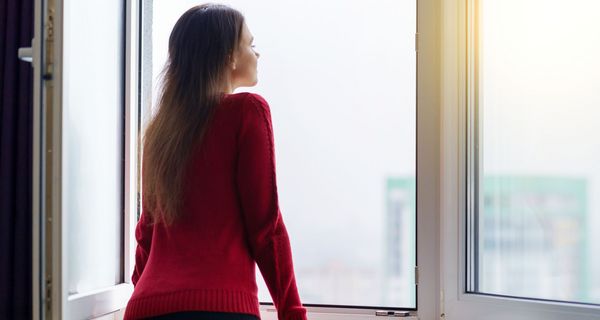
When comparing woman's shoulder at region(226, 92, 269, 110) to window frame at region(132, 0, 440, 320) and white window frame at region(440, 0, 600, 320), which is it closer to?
window frame at region(132, 0, 440, 320)

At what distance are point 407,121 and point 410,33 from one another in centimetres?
24

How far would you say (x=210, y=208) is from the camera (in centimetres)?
141

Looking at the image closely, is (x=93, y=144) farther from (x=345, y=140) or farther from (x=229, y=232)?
(x=345, y=140)

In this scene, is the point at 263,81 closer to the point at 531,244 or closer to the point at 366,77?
the point at 366,77

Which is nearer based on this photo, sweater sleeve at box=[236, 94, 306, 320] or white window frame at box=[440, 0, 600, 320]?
sweater sleeve at box=[236, 94, 306, 320]

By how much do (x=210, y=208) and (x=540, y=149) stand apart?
0.83 meters

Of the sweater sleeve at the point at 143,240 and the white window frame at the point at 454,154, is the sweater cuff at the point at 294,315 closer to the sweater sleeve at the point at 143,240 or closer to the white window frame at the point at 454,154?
the sweater sleeve at the point at 143,240

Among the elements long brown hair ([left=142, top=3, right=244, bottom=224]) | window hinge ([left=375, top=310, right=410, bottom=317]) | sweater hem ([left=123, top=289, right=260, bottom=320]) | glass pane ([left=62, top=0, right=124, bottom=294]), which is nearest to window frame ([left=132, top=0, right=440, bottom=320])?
window hinge ([left=375, top=310, right=410, bottom=317])

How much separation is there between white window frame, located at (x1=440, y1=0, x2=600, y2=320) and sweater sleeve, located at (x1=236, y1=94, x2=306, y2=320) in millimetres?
537

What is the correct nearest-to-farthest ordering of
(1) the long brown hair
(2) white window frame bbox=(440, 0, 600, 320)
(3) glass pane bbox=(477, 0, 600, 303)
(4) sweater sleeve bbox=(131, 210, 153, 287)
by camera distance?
(1) the long brown hair, (4) sweater sleeve bbox=(131, 210, 153, 287), (3) glass pane bbox=(477, 0, 600, 303), (2) white window frame bbox=(440, 0, 600, 320)

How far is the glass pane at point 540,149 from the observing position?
1.67 m
